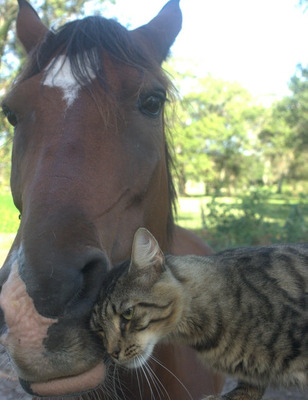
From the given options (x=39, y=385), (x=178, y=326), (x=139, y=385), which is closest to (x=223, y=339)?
(x=178, y=326)

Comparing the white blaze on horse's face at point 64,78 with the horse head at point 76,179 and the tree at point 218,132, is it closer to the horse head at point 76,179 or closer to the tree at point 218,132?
the horse head at point 76,179

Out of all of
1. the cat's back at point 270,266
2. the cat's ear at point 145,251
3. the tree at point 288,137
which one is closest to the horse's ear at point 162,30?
the cat's back at point 270,266

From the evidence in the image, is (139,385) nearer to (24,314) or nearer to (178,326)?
(178,326)

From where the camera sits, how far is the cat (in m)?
1.74

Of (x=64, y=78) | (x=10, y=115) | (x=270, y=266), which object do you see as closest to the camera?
(x=270, y=266)

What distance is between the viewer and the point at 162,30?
115 inches

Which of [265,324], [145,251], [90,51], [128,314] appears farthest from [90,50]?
[265,324]

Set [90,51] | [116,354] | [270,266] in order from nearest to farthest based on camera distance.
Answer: [116,354] < [270,266] < [90,51]

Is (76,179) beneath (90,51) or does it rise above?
beneath

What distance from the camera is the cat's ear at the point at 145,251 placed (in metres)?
1.65

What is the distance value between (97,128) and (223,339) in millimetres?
1237

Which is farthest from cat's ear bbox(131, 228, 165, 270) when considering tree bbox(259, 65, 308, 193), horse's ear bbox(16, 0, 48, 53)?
tree bbox(259, 65, 308, 193)

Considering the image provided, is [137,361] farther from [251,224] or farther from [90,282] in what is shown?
[251,224]

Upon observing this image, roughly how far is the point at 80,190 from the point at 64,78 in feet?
2.48
